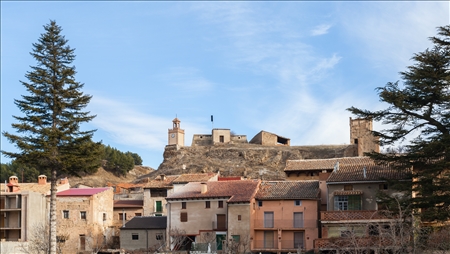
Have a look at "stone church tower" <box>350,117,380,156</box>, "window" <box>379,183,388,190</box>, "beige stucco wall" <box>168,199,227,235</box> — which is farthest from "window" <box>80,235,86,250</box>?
"stone church tower" <box>350,117,380,156</box>

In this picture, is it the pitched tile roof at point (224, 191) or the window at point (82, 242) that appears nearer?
the pitched tile roof at point (224, 191)

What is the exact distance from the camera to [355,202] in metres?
57.3

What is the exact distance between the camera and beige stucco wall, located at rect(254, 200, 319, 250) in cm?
5959

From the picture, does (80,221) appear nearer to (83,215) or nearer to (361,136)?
(83,215)

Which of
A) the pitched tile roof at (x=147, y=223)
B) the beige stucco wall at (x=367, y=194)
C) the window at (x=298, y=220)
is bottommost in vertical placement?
the pitched tile roof at (x=147, y=223)

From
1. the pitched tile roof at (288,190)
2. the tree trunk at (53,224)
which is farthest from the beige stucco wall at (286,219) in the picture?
the tree trunk at (53,224)

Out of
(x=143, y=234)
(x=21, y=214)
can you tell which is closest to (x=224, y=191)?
(x=143, y=234)

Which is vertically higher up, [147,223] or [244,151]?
[244,151]

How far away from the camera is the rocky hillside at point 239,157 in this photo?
118875 mm

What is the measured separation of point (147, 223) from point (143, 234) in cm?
156

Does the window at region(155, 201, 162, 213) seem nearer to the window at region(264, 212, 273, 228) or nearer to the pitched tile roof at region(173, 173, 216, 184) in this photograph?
the pitched tile roof at region(173, 173, 216, 184)

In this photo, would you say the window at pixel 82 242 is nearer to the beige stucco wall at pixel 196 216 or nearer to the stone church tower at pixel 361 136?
the beige stucco wall at pixel 196 216

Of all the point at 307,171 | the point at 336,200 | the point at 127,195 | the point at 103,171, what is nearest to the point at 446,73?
the point at 336,200

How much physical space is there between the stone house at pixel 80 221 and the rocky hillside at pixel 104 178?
3075 cm
